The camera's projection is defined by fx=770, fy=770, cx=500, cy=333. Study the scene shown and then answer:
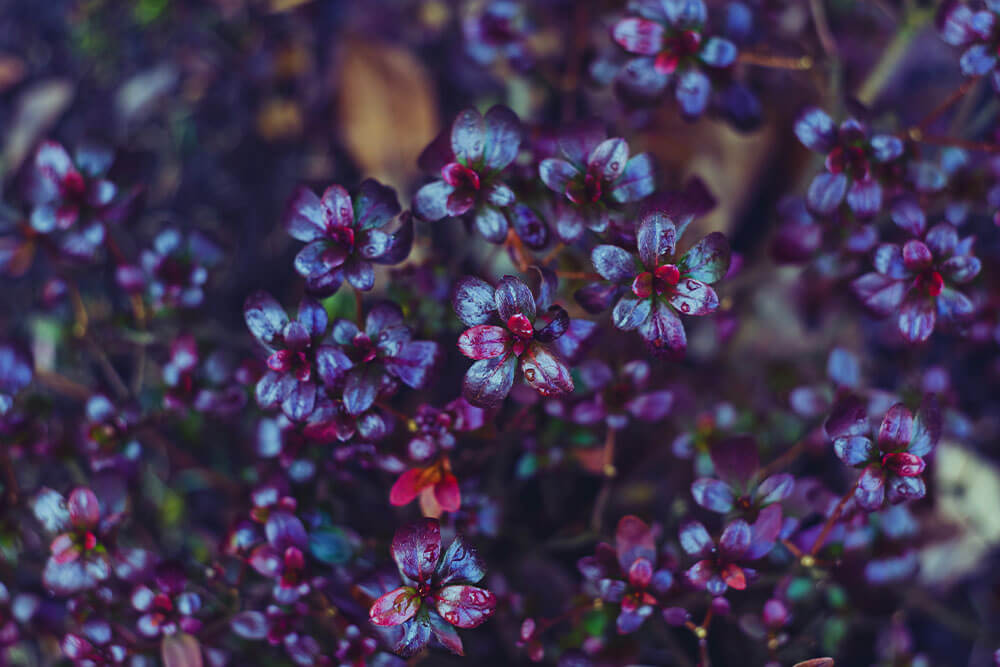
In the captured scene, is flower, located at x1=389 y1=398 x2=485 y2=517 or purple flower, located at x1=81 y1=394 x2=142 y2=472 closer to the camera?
flower, located at x1=389 y1=398 x2=485 y2=517

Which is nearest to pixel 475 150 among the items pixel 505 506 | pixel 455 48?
pixel 505 506

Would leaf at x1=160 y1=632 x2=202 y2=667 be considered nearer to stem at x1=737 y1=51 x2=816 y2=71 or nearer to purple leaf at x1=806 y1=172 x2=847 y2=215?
purple leaf at x1=806 y1=172 x2=847 y2=215

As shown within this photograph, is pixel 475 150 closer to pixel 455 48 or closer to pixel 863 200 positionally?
pixel 863 200

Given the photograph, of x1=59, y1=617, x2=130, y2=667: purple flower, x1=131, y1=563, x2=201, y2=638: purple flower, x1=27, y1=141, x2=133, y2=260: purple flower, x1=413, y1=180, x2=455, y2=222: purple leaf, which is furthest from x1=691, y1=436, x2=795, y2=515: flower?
x1=27, y1=141, x2=133, y2=260: purple flower

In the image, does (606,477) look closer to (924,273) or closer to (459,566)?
(459,566)

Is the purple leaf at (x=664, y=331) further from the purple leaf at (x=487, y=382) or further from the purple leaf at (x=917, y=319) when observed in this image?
the purple leaf at (x=917, y=319)

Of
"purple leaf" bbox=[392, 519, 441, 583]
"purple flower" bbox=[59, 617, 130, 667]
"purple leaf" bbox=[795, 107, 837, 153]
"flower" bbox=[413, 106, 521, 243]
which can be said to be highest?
"flower" bbox=[413, 106, 521, 243]

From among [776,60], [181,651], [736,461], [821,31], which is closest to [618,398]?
[736,461]
